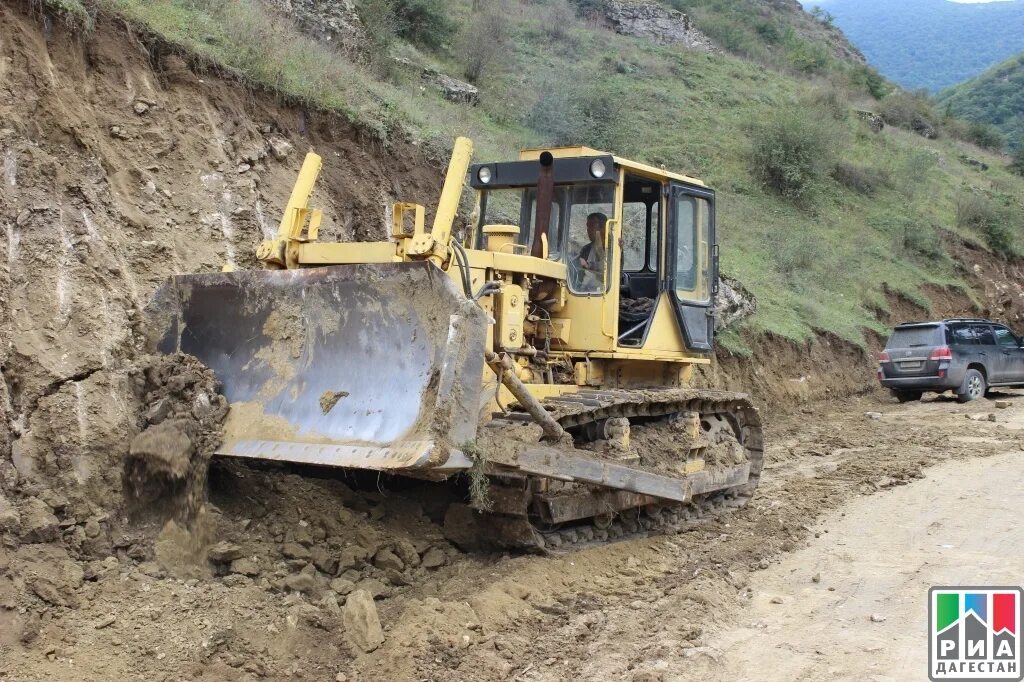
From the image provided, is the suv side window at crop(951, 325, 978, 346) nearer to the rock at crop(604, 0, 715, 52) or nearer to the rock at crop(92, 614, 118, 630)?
the rock at crop(92, 614, 118, 630)

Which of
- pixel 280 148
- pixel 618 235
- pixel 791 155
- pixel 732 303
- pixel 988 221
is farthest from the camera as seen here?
pixel 988 221

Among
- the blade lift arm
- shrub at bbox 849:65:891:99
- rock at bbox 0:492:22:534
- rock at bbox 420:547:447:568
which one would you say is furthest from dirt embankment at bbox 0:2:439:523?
shrub at bbox 849:65:891:99

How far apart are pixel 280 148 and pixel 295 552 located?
18.9ft

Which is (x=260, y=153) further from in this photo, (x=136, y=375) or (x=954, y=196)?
(x=954, y=196)

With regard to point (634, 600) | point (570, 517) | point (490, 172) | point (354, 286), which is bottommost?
point (634, 600)

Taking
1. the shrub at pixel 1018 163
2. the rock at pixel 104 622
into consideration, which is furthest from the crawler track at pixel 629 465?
the shrub at pixel 1018 163

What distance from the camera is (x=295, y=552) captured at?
574 cm

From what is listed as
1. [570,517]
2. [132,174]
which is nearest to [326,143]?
[132,174]

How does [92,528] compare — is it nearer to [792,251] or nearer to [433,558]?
[433,558]

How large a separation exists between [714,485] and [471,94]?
500 inches

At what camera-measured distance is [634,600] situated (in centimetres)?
595

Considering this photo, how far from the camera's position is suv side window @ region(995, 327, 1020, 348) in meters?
17.8

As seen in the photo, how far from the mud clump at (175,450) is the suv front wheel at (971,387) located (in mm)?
14430

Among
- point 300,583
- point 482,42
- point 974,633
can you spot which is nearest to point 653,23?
point 482,42
